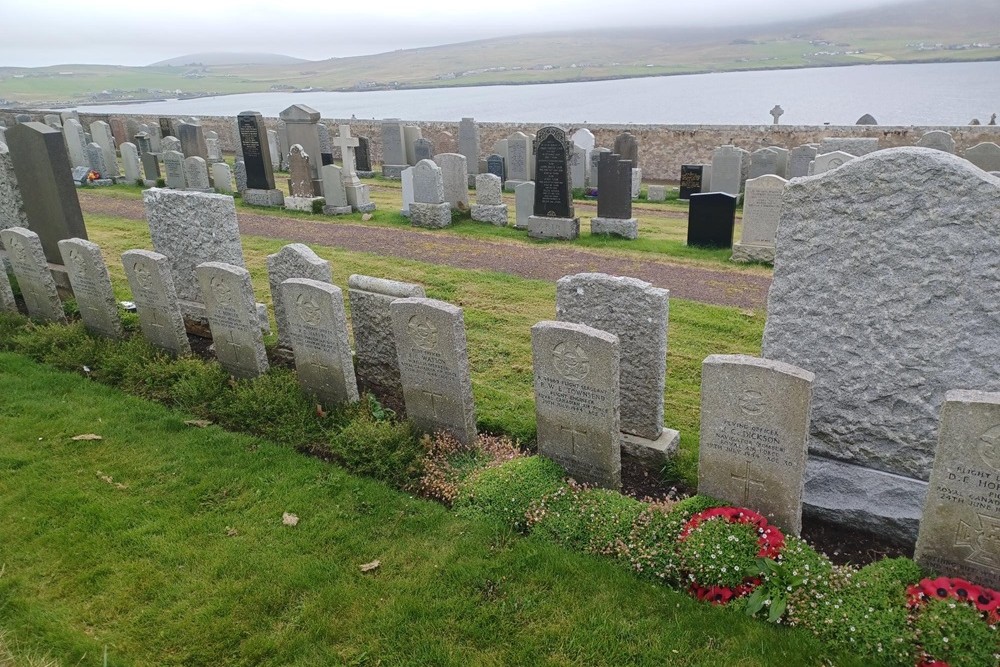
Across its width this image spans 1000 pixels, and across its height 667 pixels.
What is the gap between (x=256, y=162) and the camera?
54.5 ft

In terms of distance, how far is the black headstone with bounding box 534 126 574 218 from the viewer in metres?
12.5

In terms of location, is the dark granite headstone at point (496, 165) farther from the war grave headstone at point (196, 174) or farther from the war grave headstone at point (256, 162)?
the war grave headstone at point (196, 174)

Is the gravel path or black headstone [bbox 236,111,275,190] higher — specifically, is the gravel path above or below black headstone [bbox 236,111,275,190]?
below

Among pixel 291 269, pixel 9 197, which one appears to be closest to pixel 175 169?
pixel 9 197

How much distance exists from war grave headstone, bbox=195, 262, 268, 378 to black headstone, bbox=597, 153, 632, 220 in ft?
27.2

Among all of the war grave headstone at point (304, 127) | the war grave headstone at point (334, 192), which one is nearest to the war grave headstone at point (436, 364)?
the war grave headstone at point (334, 192)

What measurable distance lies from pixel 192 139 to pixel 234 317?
16532 millimetres

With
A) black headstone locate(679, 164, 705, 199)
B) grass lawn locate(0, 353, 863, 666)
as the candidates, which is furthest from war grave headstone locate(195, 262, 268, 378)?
black headstone locate(679, 164, 705, 199)

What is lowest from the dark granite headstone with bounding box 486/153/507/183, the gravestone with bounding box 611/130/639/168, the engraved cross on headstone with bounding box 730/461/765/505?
the engraved cross on headstone with bounding box 730/461/765/505

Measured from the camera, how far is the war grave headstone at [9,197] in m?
9.32

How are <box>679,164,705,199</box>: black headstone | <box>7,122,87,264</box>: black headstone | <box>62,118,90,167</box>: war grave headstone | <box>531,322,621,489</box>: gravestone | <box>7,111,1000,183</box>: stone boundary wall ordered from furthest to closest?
<box>62,118,90,167</box>: war grave headstone < <box>7,111,1000,183</box>: stone boundary wall < <box>679,164,705,199</box>: black headstone < <box>7,122,87,264</box>: black headstone < <box>531,322,621,489</box>: gravestone

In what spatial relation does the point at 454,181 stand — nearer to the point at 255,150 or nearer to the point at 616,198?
the point at 616,198

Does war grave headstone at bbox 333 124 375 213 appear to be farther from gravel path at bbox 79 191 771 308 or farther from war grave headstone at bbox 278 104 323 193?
war grave headstone at bbox 278 104 323 193

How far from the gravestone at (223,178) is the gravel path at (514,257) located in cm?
295
